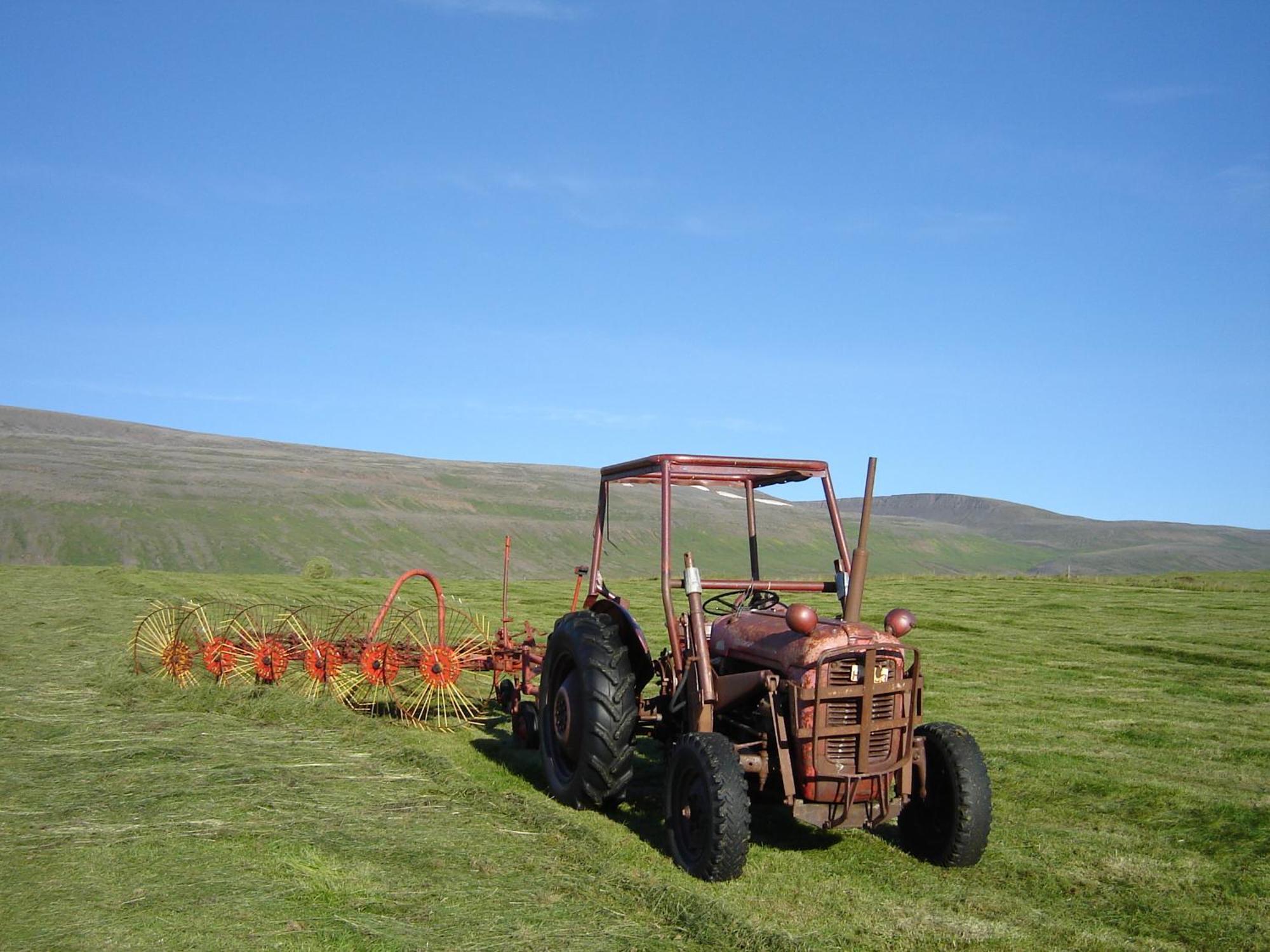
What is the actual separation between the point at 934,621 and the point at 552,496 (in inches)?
3737

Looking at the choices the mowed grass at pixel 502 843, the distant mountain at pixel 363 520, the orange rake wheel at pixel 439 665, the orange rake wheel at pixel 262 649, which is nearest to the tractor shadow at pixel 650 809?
the mowed grass at pixel 502 843

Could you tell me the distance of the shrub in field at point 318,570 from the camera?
1131 inches

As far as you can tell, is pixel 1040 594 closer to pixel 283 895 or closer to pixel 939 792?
pixel 939 792

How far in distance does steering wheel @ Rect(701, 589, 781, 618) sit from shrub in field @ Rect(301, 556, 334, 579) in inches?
905

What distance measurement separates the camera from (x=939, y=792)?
5.88 meters

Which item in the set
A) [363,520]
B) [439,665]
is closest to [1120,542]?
[363,520]

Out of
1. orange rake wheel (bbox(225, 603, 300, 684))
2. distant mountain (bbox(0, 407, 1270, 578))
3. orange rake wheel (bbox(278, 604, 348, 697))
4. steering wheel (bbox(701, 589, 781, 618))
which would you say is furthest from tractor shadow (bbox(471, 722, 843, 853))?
distant mountain (bbox(0, 407, 1270, 578))

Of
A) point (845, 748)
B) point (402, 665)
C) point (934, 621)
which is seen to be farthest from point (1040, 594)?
point (845, 748)

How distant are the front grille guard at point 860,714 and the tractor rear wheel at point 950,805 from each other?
297 mm

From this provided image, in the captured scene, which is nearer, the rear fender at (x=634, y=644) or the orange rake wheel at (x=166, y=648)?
the rear fender at (x=634, y=644)

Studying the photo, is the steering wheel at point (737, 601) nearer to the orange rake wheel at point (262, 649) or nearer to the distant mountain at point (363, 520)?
the orange rake wheel at point (262, 649)

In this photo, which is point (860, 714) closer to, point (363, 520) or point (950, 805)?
point (950, 805)

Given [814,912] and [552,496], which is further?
[552,496]

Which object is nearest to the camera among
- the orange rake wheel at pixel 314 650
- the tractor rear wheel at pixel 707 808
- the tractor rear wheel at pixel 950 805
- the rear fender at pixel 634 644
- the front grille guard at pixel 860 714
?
the tractor rear wheel at pixel 707 808
